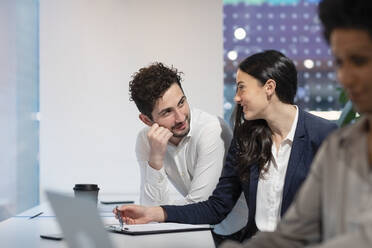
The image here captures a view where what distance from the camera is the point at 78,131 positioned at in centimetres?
504

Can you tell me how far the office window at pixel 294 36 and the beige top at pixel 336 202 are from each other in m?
4.59

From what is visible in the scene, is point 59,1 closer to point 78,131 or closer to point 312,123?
point 78,131

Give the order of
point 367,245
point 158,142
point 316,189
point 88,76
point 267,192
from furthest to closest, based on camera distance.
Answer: point 88,76, point 158,142, point 267,192, point 316,189, point 367,245

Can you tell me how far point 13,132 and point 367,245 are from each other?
3.62m

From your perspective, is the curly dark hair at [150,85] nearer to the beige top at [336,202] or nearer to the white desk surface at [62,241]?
the white desk surface at [62,241]

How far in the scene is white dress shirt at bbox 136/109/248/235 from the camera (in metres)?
2.81

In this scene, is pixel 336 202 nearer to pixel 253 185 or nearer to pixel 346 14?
pixel 346 14

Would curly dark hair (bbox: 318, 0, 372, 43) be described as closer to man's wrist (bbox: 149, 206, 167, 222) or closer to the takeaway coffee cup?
man's wrist (bbox: 149, 206, 167, 222)

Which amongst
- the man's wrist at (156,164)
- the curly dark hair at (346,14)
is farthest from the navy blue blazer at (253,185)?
the curly dark hair at (346,14)

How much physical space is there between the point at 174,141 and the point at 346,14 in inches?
85.0

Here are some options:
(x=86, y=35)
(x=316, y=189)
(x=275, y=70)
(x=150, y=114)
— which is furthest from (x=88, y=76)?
(x=316, y=189)

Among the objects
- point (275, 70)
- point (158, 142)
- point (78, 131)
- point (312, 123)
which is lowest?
point (78, 131)

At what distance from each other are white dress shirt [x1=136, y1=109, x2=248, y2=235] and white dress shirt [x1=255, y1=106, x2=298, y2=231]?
0.30 meters

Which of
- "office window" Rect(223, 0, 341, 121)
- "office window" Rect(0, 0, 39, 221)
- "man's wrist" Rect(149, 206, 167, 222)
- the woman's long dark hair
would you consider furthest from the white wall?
"man's wrist" Rect(149, 206, 167, 222)
